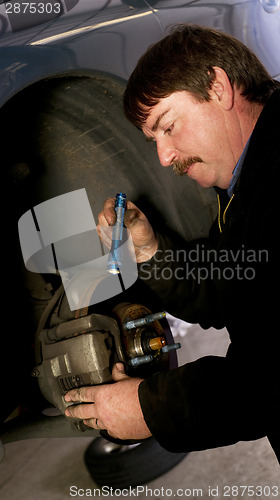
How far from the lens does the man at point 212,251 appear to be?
0.72 m

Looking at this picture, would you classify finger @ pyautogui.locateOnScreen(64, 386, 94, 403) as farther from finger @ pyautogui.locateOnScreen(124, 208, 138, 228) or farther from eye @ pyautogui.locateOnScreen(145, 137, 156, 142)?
eye @ pyautogui.locateOnScreen(145, 137, 156, 142)

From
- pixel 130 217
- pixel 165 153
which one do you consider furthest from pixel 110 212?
pixel 165 153

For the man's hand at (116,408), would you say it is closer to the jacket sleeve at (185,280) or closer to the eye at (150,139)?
the jacket sleeve at (185,280)

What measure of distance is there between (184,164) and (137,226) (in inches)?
7.6

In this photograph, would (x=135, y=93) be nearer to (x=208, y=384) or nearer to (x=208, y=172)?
(x=208, y=172)

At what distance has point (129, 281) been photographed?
1.18 metres

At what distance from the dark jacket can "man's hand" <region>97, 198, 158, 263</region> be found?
278 millimetres

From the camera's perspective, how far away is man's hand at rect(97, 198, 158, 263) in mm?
1045

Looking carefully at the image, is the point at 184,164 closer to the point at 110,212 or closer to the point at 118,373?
the point at 110,212

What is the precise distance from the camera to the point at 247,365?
71 centimetres

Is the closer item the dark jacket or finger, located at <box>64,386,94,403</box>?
the dark jacket

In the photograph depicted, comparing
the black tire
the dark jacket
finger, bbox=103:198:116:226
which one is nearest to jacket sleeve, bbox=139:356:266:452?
the dark jacket

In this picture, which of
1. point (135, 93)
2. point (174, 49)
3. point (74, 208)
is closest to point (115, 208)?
point (74, 208)

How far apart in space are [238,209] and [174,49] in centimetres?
38
